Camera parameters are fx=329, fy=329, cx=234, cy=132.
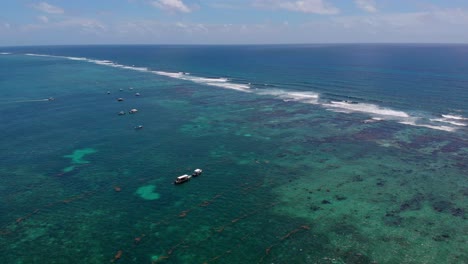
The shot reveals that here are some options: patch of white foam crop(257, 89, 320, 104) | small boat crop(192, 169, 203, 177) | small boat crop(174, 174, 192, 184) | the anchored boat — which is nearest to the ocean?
small boat crop(192, 169, 203, 177)

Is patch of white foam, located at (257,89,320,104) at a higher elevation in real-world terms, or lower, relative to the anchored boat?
higher

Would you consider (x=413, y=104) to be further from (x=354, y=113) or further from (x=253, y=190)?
(x=253, y=190)

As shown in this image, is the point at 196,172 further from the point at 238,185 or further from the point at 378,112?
the point at 378,112

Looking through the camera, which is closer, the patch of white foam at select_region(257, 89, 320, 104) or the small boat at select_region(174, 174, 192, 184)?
the small boat at select_region(174, 174, 192, 184)

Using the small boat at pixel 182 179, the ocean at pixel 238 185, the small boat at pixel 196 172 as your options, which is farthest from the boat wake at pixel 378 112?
the small boat at pixel 182 179

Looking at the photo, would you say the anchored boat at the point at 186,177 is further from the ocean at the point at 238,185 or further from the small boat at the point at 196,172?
the ocean at the point at 238,185

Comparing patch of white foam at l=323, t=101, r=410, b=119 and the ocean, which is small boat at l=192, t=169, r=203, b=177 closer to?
the ocean

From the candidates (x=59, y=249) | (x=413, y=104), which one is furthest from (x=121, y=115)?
(x=413, y=104)
